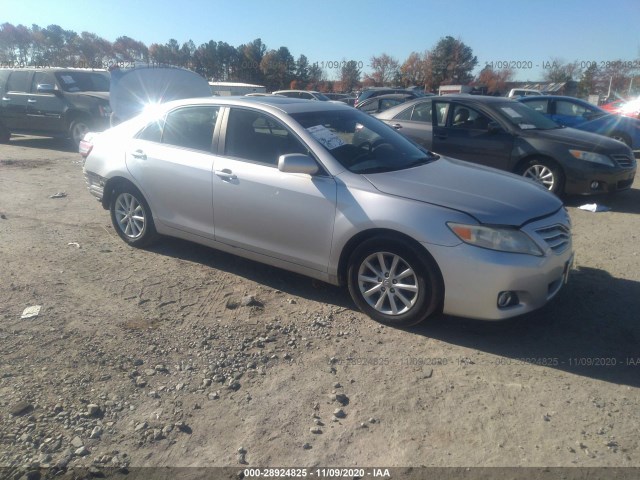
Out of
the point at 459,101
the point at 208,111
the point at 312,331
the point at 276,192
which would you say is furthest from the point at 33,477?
the point at 459,101

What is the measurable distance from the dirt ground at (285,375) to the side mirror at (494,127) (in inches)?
124

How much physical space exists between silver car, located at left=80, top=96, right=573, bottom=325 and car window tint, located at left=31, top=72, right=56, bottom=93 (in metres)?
8.44

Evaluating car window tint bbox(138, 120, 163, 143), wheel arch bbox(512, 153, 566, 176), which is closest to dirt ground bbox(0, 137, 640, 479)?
car window tint bbox(138, 120, 163, 143)

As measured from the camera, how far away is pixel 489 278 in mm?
3402

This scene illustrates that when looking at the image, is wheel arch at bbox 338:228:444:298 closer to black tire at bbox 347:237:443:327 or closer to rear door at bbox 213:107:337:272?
black tire at bbox 347:237:443:327

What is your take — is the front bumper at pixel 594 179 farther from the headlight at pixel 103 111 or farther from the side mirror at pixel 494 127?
the headlight at pixel 103 111

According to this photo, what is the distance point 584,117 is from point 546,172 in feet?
17.2

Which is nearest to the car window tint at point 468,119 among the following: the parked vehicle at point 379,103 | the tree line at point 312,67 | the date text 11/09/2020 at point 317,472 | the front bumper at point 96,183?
the front bumper at point 96,183

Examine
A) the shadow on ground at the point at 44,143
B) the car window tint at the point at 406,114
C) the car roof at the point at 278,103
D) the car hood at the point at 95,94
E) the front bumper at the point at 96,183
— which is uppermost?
the car roof at the point at 278,103

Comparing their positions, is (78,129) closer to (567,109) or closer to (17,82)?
(17,82)

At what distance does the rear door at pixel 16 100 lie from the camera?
1259 cm

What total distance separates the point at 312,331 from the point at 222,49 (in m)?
57.9

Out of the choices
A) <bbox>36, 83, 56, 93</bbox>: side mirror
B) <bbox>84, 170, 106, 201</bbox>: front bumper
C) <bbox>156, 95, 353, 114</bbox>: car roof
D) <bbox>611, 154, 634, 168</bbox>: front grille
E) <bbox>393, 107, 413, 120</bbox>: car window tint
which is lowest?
<bbox>84, 170, 106, 201</bbox>: front bumper

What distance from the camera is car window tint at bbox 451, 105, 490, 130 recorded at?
7.82m
